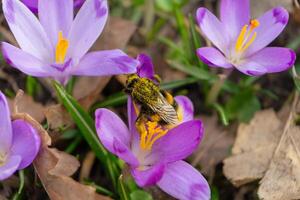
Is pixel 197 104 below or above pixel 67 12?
below

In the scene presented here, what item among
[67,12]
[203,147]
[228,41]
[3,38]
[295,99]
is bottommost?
[203,147]

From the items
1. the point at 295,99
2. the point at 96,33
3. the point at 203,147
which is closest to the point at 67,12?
the point at 96,33

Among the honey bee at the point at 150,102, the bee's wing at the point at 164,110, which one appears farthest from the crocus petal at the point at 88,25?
the bee's wing at the point at 164,110

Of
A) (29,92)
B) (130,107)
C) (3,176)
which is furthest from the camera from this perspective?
(29,92)

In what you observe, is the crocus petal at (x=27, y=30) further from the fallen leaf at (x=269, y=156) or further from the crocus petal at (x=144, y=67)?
the fallen leaf at (x=269, y=156)

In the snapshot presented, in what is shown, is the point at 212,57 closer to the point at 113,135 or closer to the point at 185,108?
the point at 185,108

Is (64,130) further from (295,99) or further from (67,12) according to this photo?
(295,99)

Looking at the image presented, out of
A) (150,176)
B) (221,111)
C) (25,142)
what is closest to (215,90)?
(221,111)
